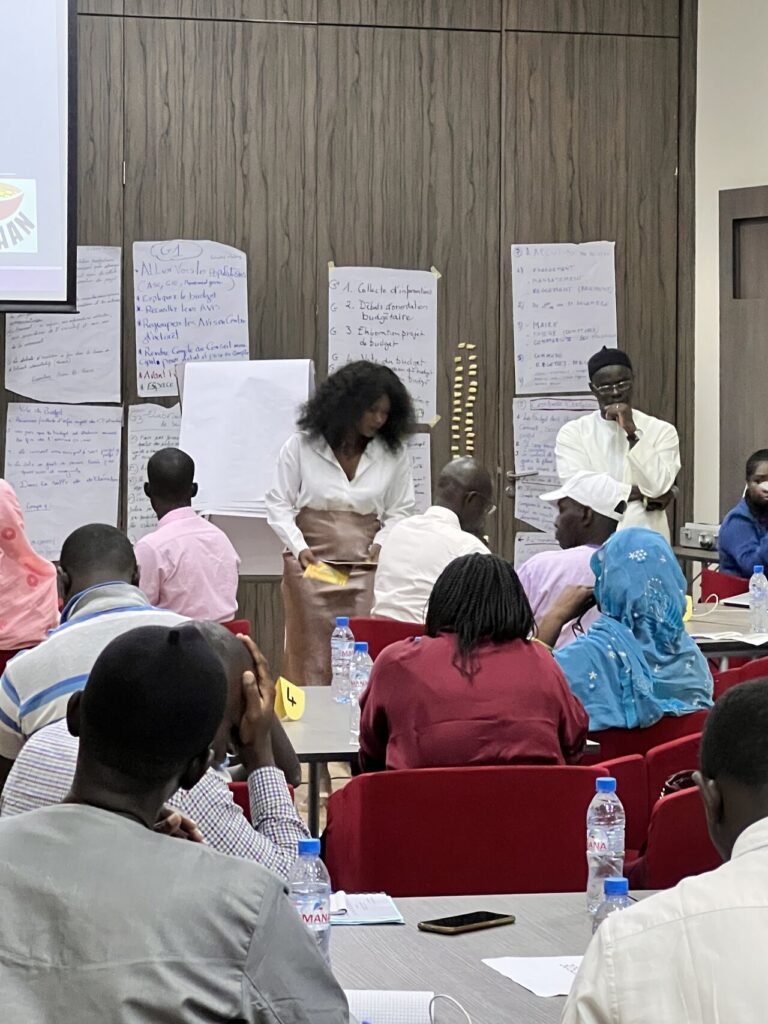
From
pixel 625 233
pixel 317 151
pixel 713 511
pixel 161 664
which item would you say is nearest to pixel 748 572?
pixel 713 511

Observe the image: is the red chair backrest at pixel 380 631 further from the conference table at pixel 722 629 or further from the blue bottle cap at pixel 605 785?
the blue bottle cap at pixel 605 785

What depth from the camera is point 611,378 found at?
7.03m

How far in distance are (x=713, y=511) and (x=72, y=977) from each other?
672 cm

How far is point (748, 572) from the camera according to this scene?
6.28 metres

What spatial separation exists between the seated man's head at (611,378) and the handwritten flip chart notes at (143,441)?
217 cm

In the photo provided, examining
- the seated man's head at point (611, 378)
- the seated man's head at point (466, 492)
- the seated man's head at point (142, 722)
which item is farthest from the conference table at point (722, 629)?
the seated man's head at point (142, 722)

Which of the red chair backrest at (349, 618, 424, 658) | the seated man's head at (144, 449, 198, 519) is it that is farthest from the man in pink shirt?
the red chair backrest at (349, 618, 424, 658)

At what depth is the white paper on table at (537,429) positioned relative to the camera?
25.1 ft

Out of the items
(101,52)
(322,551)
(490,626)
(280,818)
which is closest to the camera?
(280,818)

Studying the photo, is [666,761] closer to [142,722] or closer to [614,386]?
[142,722]

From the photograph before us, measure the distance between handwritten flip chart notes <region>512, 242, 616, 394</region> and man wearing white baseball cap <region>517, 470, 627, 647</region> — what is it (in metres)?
2.52

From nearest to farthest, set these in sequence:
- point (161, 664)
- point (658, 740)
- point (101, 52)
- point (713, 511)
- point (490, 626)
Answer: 1. point (161, 664)
2. point (490, 626)
3. point (658, 740)
4. point (101, 52)
5. point (713, 511)

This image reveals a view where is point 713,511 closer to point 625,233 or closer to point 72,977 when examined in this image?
point 625,233

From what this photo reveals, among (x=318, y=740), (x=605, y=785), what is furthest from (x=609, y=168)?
(x=605, y=785)
